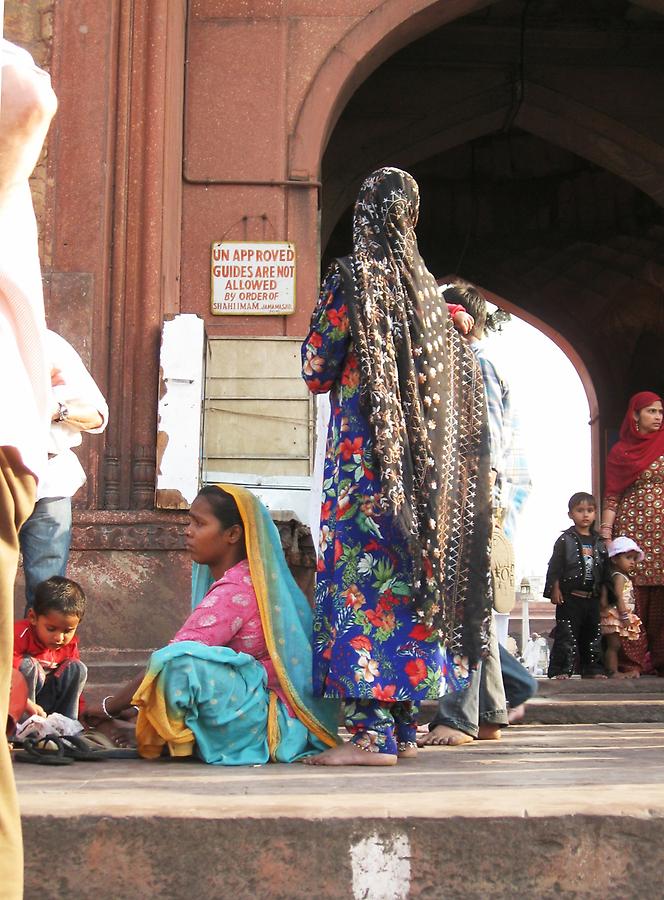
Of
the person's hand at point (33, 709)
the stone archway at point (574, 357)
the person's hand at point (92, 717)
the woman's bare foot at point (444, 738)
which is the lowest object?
the woman's bare foot at point (444, 738)

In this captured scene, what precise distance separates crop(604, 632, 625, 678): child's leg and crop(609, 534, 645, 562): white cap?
54 cm

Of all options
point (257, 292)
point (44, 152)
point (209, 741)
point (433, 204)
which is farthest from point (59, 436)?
point (433, 204)

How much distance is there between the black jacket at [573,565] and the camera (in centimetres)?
782

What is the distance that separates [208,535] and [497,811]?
1.60m

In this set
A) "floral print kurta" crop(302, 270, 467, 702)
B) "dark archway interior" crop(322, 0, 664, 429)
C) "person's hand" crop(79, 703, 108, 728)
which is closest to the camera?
"floral print kurta" crop(302, 270, 467, 702)

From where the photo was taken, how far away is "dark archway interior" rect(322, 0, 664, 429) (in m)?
11.3

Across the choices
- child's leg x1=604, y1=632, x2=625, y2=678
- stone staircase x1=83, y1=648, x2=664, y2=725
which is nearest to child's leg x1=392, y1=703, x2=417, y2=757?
stone staircase x1=83, y1=648, x2=664, y2=725

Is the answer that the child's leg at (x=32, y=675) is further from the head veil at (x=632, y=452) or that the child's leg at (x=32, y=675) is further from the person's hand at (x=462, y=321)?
Result: the head veil at (x=632, y=452)

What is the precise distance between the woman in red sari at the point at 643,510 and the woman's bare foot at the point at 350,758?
439cm

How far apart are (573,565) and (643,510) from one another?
21.1 inches

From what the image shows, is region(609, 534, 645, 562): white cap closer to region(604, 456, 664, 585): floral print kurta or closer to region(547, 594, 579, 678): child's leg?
region(604, 456, 664, 585): floral print kurta

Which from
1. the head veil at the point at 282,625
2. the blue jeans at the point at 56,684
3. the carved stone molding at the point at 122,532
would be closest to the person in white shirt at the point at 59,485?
the blue jeans at the point at 56,684

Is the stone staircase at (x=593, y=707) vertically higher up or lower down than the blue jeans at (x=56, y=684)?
lower down

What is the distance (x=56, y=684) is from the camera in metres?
4.14
